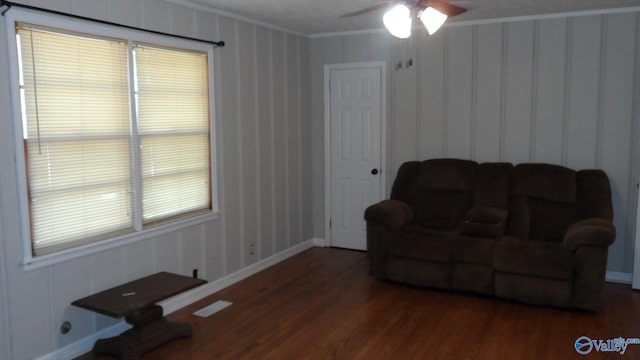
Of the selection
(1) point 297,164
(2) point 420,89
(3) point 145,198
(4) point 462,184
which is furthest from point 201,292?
(2) point 420,89

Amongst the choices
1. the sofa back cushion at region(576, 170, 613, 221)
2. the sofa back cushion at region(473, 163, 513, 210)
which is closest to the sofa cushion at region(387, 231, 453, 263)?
the sofa back cushion at region(473, 163, 513, 210)

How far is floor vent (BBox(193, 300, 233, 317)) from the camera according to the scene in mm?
4082

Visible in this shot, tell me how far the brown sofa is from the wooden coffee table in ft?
6.14

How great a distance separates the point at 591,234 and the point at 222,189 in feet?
9.69

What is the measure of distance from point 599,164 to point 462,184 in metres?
1.19

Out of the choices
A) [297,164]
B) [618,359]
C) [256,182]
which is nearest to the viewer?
[618,359]

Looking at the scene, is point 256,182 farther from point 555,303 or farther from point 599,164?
point 599,164

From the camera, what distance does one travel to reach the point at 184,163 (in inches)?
168

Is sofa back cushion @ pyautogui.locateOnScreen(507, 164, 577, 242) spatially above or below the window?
below

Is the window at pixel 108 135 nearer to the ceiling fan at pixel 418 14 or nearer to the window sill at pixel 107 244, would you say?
the window sill at pixel 107 244

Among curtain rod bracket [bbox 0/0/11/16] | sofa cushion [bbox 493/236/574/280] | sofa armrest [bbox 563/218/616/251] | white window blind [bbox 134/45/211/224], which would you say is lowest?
sofa cushion [bbox 493/236/574/280]

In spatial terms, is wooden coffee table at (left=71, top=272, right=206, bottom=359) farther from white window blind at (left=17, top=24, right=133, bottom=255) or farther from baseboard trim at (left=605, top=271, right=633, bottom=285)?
baseboard trim at (left=605, top=271, right=633, bottom=285)

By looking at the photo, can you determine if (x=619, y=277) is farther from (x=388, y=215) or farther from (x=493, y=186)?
(x=388, y=215)

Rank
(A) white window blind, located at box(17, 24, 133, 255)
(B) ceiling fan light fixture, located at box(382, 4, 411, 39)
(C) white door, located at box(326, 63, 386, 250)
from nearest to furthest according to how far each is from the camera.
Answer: (B) ceiling fan light fixture, located at box(382, 4, 411, 39)
(A) white window blind, located at box(17, 24, 133, 255)
(C) white door, located at box(326, 63, 386, 250)
